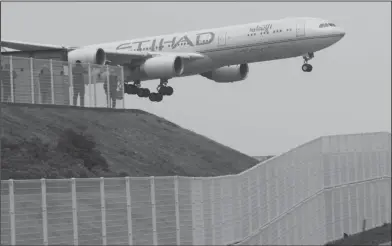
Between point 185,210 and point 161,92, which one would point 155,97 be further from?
point 185,210

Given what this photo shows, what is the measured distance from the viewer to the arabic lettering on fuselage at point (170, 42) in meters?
62.2

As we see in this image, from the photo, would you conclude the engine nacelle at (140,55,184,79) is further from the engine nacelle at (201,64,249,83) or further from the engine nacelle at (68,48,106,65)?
the engine nacelle at (201,64,249,83)

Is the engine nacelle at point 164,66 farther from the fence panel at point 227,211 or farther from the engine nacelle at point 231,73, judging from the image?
the fence panel at point 227,211

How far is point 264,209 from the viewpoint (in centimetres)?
3403

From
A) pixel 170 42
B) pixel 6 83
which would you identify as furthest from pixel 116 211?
pixel 170 42

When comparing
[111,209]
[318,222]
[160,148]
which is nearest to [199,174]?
[160,148]

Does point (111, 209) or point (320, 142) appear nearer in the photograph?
point (111, 209)

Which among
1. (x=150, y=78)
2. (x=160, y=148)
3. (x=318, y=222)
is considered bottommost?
(x=318, y=222)

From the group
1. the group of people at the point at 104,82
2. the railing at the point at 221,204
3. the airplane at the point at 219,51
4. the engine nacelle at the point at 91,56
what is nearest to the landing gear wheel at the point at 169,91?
the airplane at the point at 219,51

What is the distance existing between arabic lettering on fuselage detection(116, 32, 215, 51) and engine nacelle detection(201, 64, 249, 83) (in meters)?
2.94

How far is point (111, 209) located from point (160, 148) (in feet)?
63.1

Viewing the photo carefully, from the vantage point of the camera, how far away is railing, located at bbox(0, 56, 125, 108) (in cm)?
3734

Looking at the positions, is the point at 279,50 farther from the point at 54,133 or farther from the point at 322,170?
the point at 54,133

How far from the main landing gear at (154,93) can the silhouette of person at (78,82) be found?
67.4 feet
